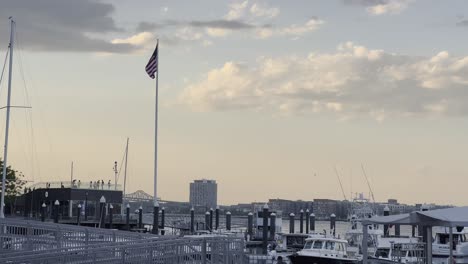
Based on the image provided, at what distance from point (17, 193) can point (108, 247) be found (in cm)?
7544

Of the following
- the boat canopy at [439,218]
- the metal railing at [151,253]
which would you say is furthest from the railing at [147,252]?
the boat canopy at [439,218]

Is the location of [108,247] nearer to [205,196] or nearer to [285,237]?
[285,237]

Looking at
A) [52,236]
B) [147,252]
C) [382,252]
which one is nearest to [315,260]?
[382,252]

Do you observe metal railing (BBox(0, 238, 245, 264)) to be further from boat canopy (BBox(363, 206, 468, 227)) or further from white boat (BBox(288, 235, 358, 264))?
white boat (BBox(288, 235, 358, 264))

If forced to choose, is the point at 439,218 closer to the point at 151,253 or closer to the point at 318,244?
the point at 151,253

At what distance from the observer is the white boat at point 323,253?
48156 millimetres

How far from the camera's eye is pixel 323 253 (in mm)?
48875

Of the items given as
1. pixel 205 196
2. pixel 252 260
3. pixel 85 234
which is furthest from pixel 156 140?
pixel 205 196

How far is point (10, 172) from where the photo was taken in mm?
83000

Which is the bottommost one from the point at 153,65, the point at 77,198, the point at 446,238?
the point at 446,238

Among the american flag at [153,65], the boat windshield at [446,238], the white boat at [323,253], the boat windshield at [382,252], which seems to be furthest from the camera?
the american flag at [153,65]

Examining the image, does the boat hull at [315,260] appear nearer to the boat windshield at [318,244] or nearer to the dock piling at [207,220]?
the boat windshield at [318,244]

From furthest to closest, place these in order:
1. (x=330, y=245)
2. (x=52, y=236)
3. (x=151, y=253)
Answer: (x=330, y=245), (x=52, y=236), (x=151, y=253)

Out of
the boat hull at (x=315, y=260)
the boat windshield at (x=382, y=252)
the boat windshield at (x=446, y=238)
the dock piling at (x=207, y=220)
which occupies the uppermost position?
the dock piling at (x=207, y=220)
